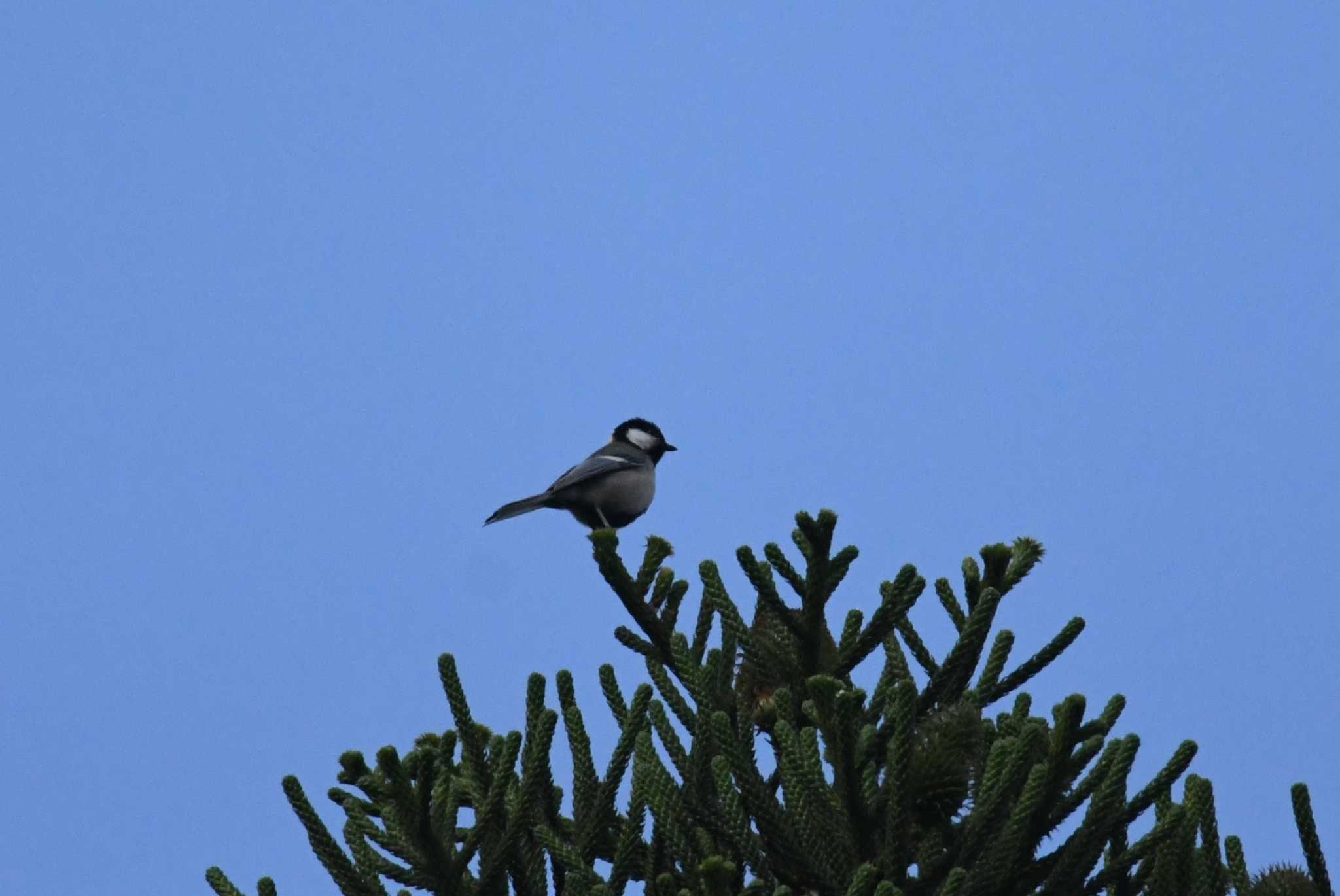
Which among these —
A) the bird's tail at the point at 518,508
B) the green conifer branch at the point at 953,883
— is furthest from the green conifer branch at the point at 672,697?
the bird's tail at the point at 518,508

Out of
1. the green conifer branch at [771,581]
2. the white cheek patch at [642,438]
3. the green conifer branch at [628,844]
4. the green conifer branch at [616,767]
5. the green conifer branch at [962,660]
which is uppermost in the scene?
the white cheek patch at [642,438]

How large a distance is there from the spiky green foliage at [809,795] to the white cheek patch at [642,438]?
764cm

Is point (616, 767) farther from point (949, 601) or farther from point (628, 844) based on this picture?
point (949, 601)

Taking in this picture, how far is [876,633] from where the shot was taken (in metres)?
4.65

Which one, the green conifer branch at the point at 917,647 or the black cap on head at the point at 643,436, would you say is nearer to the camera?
the green conifer branch at the point at 917,647

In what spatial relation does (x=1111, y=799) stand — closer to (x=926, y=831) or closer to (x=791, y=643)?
(x=926, y=831)

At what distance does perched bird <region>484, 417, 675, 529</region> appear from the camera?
416 inches

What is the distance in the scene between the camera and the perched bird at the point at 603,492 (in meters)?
10.6

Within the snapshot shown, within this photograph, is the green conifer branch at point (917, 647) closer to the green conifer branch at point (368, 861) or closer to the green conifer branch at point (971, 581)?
the green conifer branch at point (971, 581)

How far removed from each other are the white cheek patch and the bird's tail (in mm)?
1917

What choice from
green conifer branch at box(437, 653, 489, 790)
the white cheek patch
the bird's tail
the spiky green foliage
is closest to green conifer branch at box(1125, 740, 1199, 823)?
the spiky green foliage

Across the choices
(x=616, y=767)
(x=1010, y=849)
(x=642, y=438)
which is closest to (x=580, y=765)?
(x=616, y=767)

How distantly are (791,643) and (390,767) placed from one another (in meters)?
1.50

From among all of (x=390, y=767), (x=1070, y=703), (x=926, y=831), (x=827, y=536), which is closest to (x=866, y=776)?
(x=926, y=831)
